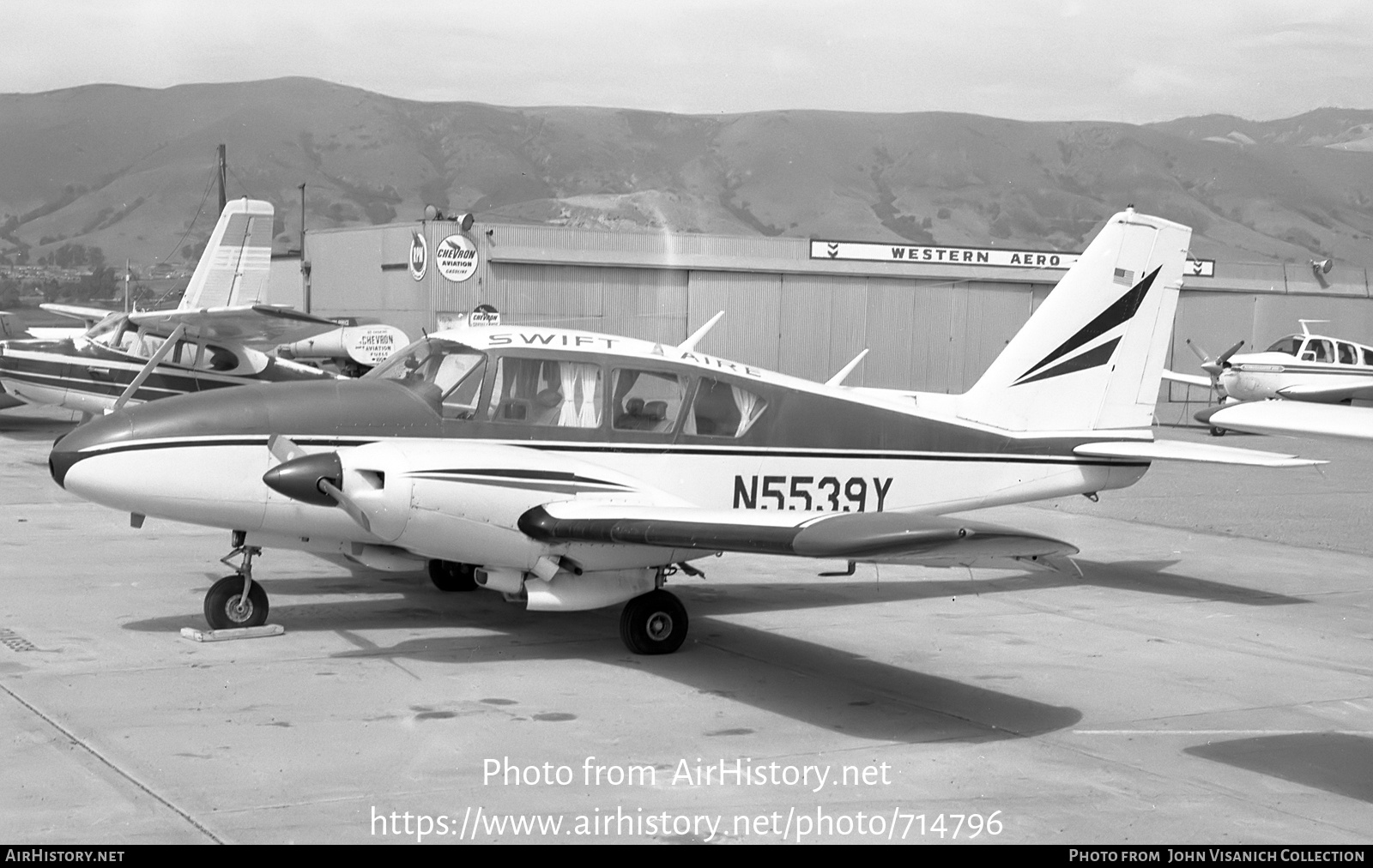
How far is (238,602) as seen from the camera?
9.28 metres

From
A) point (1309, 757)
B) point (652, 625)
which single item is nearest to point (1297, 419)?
point (1309, 757)

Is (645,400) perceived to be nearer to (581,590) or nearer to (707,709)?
(581,590)

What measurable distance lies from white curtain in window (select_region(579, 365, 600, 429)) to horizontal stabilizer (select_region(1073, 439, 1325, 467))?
13.9 feet

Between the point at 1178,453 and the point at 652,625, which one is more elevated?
the point at 1178,453

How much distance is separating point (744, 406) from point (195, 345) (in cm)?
1406

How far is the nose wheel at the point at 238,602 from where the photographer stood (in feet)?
30.3

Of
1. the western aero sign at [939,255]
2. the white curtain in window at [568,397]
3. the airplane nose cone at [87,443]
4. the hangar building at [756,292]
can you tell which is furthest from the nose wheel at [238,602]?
the western aero sign at [939,255]

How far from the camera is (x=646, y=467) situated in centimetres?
948

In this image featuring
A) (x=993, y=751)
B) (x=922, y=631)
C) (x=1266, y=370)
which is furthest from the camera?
(x=1266, y=370)

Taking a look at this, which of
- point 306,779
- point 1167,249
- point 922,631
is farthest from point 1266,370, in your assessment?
point 306,779

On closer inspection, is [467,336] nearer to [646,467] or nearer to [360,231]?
[646,467]

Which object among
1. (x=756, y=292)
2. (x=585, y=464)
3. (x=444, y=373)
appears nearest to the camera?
(x=585, y=464)

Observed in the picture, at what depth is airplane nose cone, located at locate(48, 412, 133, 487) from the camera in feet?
28.2

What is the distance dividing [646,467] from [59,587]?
4.98 meters
